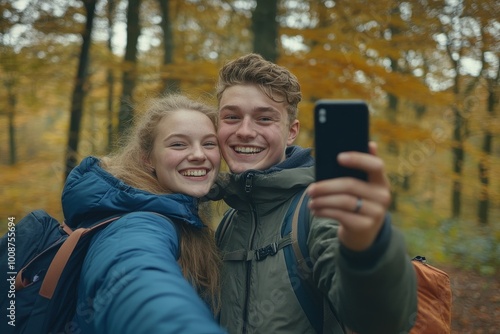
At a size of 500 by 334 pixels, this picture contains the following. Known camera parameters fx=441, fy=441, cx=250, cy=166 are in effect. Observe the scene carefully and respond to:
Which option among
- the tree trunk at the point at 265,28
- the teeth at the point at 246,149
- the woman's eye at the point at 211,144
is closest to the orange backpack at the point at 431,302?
the teeth at the point at 246,149

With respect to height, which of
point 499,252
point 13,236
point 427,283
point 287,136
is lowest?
point 499,252

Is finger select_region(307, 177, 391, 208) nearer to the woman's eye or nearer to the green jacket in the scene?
the green jacket

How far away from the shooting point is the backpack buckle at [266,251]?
6.82 ft

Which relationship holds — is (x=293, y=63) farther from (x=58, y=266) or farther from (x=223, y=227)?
(x=58, y=266)

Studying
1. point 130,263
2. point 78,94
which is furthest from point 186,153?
point 78,94

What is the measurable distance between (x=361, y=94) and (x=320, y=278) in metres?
6.25

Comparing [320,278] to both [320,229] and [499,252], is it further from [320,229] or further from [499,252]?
[499,252]

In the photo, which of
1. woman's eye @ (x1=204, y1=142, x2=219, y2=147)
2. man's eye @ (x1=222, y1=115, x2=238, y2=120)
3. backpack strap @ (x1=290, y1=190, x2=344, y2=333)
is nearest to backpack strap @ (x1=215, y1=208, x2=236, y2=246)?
woman's eye @ (x1=204, y1=142, x2=219, y2=147)

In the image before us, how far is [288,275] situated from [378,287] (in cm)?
76

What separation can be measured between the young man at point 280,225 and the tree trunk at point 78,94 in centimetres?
633

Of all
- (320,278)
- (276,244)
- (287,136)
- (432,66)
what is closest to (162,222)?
(276,244)

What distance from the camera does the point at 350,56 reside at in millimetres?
7074

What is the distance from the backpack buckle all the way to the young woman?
0.90 feet

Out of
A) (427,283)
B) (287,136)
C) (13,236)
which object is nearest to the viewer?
(427,283)
